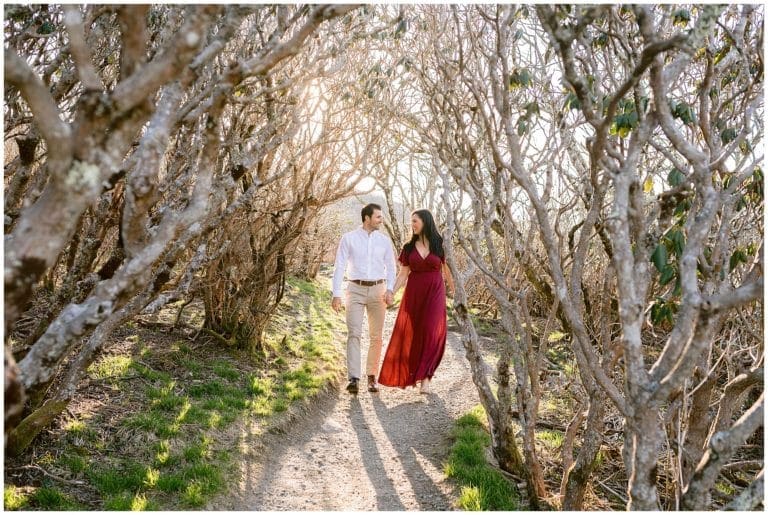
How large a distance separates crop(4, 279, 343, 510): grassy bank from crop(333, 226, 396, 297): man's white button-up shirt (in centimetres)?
133

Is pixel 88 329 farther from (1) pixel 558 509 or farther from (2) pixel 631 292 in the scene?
(1) pixel 558 509

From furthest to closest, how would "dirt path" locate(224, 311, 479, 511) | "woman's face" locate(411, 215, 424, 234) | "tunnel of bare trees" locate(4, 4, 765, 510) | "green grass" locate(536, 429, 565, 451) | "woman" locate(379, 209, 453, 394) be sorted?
"woman" locate(379, 209, 453, 394)
"woman's face" locate(411, 215, 424, 234)
"green grass" locate(536, 429, 565, 451)
"dirt path" locate(224, 311, 479, 511)
"tunnel of bare trees" locate(4, 4, 765, 510)

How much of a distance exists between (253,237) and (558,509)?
14.6ft

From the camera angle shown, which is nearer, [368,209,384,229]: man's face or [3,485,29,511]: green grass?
[3,485,29,511]: green grass

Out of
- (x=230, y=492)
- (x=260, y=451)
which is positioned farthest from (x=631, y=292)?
(x=260, y=451)

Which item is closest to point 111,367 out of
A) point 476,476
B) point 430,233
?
point 430,233

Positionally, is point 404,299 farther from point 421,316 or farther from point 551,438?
point 551,438

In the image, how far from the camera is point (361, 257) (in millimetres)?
6320

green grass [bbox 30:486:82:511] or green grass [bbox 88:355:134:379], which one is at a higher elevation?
green grass [bbox 88:355:134:379]

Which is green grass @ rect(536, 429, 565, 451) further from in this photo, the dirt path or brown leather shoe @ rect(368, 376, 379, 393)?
brown leather shoe @ rect(368, 376, 379, 393)

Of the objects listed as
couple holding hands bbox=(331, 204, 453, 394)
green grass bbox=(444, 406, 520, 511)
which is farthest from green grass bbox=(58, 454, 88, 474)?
couple holding hands bbox=(331, 204, 453, 394)

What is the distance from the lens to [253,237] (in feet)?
21.9

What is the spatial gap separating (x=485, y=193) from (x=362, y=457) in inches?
100.0

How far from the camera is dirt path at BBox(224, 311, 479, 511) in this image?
13.3ft
